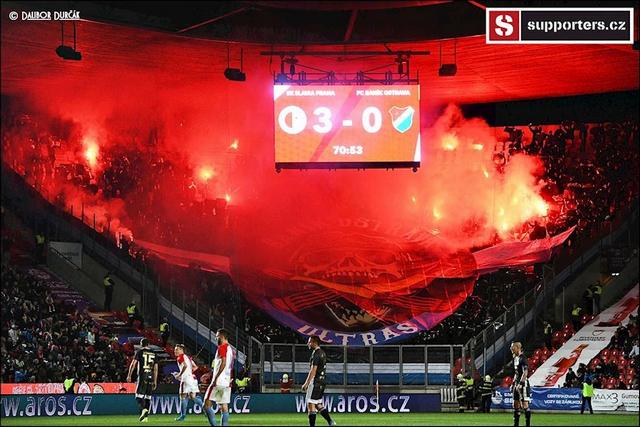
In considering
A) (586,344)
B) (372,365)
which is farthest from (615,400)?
(372,365)

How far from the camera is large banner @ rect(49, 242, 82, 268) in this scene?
129ft

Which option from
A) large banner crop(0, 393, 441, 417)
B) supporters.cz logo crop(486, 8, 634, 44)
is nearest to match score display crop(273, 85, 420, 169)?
supporters.cz logo crop(486, 8, 634, 44)

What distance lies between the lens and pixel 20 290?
117 feet

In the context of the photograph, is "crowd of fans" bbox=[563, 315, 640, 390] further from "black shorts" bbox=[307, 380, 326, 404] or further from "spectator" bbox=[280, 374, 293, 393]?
"black shorts" bbox=[307, 380, 326, 404]

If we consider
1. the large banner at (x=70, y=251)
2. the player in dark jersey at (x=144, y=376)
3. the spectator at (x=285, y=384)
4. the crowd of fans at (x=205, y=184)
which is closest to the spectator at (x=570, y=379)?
the crowd of fans at (x=205, y=184)

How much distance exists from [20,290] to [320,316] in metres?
10.4

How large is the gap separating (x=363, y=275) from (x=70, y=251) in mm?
10944

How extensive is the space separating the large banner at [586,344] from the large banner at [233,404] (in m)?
6.80

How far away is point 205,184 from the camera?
4303 centimetres

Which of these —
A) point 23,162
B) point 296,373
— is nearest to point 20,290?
point 23,162

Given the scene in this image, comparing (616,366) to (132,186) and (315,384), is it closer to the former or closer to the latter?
(315,384)

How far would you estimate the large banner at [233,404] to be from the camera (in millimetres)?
26391

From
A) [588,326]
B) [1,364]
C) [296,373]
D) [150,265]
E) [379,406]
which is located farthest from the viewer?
[150,265]

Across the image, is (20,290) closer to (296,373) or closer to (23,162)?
(23,162)
